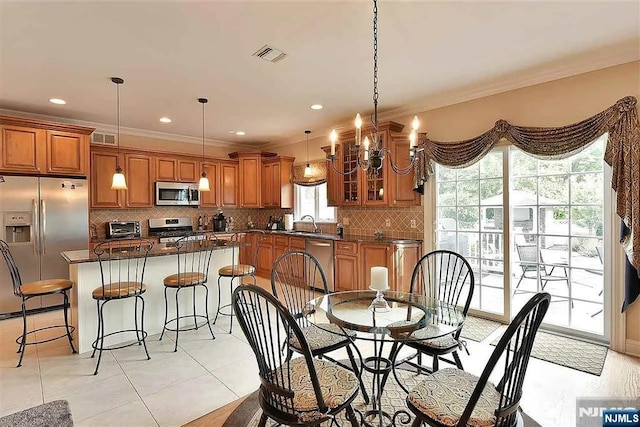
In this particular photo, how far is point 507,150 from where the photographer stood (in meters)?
3.73

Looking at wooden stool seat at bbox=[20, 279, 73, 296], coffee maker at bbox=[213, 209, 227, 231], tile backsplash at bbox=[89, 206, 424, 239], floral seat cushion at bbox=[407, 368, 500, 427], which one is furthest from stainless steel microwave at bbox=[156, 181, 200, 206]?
floral seat cushion at bbox=[407, 368, 500, 427]

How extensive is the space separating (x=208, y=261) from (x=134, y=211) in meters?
2.67

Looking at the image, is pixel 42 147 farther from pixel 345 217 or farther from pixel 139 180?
pixel 345 217

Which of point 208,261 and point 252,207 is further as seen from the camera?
A: point 252,207

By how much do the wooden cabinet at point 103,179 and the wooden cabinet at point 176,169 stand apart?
0.69m

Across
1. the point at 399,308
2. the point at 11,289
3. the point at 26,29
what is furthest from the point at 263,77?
the point at 11,289

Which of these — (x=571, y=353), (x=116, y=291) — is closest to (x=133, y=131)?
(x=116, y=291)

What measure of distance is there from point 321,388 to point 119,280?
2391 millimetres

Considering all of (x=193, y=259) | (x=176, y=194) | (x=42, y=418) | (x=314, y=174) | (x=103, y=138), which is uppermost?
(x=103, y=138)

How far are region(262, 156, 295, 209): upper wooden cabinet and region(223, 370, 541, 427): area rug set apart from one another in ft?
14.2

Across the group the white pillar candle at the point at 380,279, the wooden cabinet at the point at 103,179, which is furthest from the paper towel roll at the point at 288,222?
the white pillar candle at the point at 380,279

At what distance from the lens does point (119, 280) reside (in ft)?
10.1

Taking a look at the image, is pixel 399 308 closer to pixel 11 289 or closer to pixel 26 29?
pixel 26 29

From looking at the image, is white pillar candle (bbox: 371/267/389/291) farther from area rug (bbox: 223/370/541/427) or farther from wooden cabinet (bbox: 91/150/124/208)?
wooden cabinet (bbox: 91/150/124/208)
